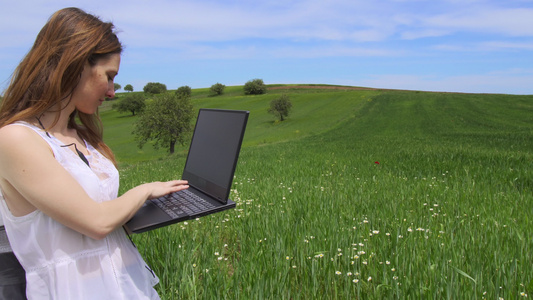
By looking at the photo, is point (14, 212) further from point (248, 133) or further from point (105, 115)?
point (105, 115)

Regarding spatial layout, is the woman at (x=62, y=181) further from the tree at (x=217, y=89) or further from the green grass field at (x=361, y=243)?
the tree at (x=217, y=89)

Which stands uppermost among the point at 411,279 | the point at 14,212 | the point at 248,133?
the point at 14,212

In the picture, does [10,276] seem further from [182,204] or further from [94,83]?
[94,83]

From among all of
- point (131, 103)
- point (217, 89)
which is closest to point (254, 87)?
point (217, 89)

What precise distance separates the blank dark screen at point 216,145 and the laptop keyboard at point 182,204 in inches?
5.9

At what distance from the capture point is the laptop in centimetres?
201

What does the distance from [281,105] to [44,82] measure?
5449 centimetres

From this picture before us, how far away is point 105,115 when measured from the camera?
80688 millimetres

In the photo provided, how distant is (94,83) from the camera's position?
190 cm

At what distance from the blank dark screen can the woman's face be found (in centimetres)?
69

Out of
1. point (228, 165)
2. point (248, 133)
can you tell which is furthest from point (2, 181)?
point (248, 133)

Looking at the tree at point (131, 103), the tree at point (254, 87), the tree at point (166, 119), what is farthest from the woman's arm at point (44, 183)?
the tree at point (254, 87)

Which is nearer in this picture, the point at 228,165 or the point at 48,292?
the point at 48,292

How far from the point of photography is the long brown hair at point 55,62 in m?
1.75
